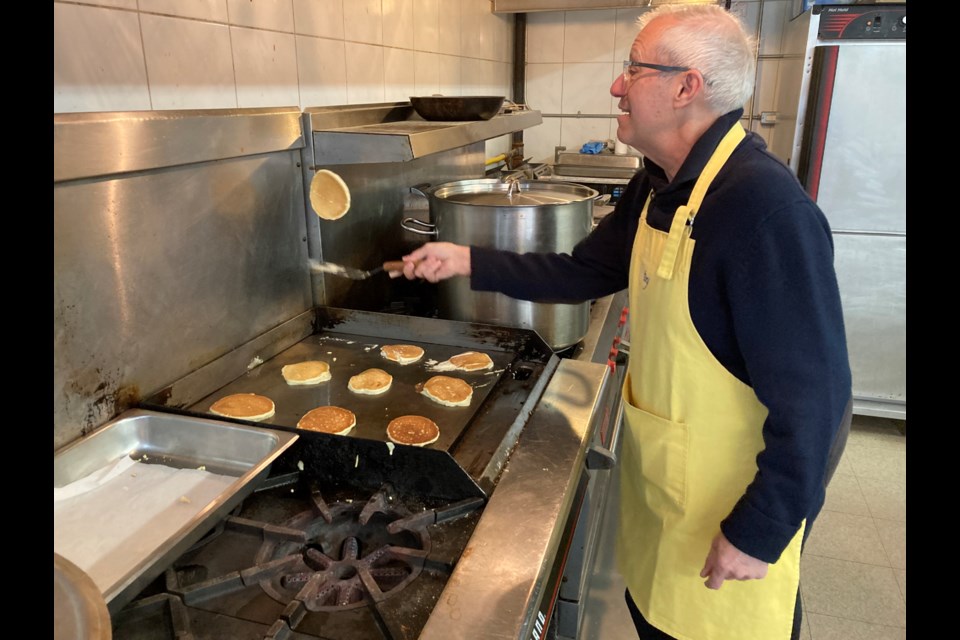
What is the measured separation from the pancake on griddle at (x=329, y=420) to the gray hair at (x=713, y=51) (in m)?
0.83

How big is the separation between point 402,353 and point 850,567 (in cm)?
186

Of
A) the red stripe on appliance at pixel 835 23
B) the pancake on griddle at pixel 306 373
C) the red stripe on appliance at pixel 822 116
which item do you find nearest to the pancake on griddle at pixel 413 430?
the pancake on griddle at pixel 306 373

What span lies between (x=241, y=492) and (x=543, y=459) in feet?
1.59

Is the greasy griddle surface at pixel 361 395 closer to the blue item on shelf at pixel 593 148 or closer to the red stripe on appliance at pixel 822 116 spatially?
the red stripe on appliance at pixel 822 116

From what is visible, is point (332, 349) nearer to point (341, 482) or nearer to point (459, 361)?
point (459, 361)

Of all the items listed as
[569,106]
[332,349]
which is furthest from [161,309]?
[569,106]

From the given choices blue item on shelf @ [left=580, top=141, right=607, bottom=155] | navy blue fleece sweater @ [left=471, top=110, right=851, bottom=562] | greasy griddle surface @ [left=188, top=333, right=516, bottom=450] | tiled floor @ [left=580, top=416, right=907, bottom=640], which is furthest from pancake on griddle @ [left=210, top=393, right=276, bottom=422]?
blue item on shelf @ [left=580, top=141, right=607, bottom=155]

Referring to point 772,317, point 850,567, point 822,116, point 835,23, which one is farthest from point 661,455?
point 835,23

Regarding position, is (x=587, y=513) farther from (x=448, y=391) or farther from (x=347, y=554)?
(x=347, y=554)

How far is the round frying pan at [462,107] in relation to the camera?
1.80 meters

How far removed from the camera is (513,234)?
5.08 feet

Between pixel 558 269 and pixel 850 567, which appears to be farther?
pixel 850 567

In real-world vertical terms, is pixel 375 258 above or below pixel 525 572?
above

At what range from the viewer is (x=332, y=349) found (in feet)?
5.05
